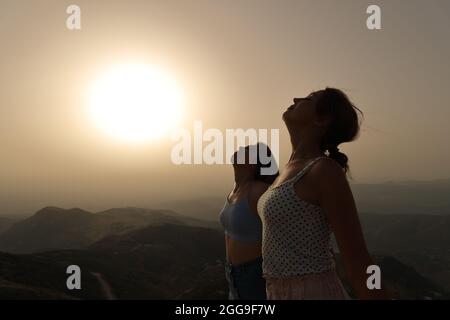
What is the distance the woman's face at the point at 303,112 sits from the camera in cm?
393

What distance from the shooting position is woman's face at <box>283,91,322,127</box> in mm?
3930

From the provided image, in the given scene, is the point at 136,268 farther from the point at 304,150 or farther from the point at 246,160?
the point at 304,150

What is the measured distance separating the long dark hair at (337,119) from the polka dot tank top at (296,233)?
0.58 m

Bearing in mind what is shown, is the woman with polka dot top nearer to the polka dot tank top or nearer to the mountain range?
the polka dot tank top

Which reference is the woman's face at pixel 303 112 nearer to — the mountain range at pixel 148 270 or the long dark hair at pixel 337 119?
the long dark hair at pixel 337 119

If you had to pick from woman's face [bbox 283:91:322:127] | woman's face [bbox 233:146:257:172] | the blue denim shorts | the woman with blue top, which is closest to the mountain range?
woman's face [bbox 233:146:257:172]

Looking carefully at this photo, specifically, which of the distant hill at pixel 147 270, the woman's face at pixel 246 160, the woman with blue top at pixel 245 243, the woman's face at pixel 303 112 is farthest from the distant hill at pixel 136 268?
the woman's face at pixel 303 112

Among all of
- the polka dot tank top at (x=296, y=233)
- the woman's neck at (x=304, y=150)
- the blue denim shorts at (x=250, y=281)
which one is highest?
the woman's neck at (x=304, y=150)

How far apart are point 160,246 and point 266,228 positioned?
454 feet

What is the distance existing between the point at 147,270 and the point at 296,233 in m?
117

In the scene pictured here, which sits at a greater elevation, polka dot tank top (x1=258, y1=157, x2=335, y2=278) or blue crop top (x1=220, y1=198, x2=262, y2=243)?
polka dot tank top (x1=258, y1=157, x2=335, y2=278)

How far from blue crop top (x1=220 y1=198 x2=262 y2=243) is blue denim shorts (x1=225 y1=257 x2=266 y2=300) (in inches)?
13.2
